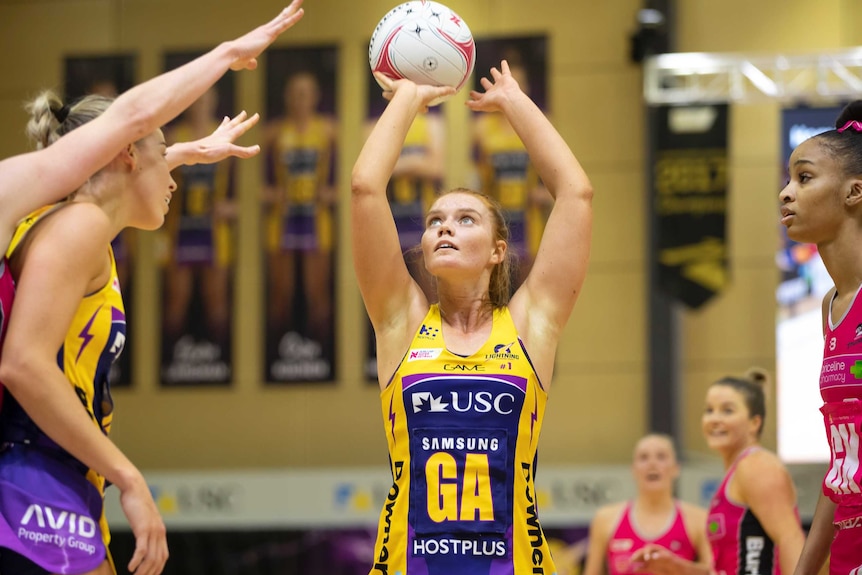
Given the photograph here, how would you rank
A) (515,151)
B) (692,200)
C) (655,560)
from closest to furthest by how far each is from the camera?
1. (655,560)
2. (692,200)
3. (515,151)

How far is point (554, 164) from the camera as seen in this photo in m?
2.70

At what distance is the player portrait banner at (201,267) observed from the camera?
888cm

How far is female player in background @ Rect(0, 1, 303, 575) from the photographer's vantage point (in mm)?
2070

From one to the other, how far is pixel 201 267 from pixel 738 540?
19.5 feet

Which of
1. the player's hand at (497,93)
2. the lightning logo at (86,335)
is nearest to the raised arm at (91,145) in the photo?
the lightning logo at (86,335)

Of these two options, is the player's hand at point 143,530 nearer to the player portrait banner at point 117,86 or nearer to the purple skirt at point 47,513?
the purple skirt at point 47,513

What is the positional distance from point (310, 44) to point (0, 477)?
7216mm

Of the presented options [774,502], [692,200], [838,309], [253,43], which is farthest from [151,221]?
[692,200]

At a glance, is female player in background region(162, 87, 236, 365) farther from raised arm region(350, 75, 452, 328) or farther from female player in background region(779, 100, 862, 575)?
female player in background region(779, 100, 862, 575)

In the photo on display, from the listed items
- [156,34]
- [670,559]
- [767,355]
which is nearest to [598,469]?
[767,355]

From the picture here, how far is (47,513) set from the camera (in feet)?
7.04

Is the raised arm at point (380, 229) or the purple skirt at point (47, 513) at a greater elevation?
the raised arm at point (380, 229)

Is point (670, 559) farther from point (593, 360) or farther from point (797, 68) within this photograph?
point (797, 68)

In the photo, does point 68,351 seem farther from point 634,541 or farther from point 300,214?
point 300,214
